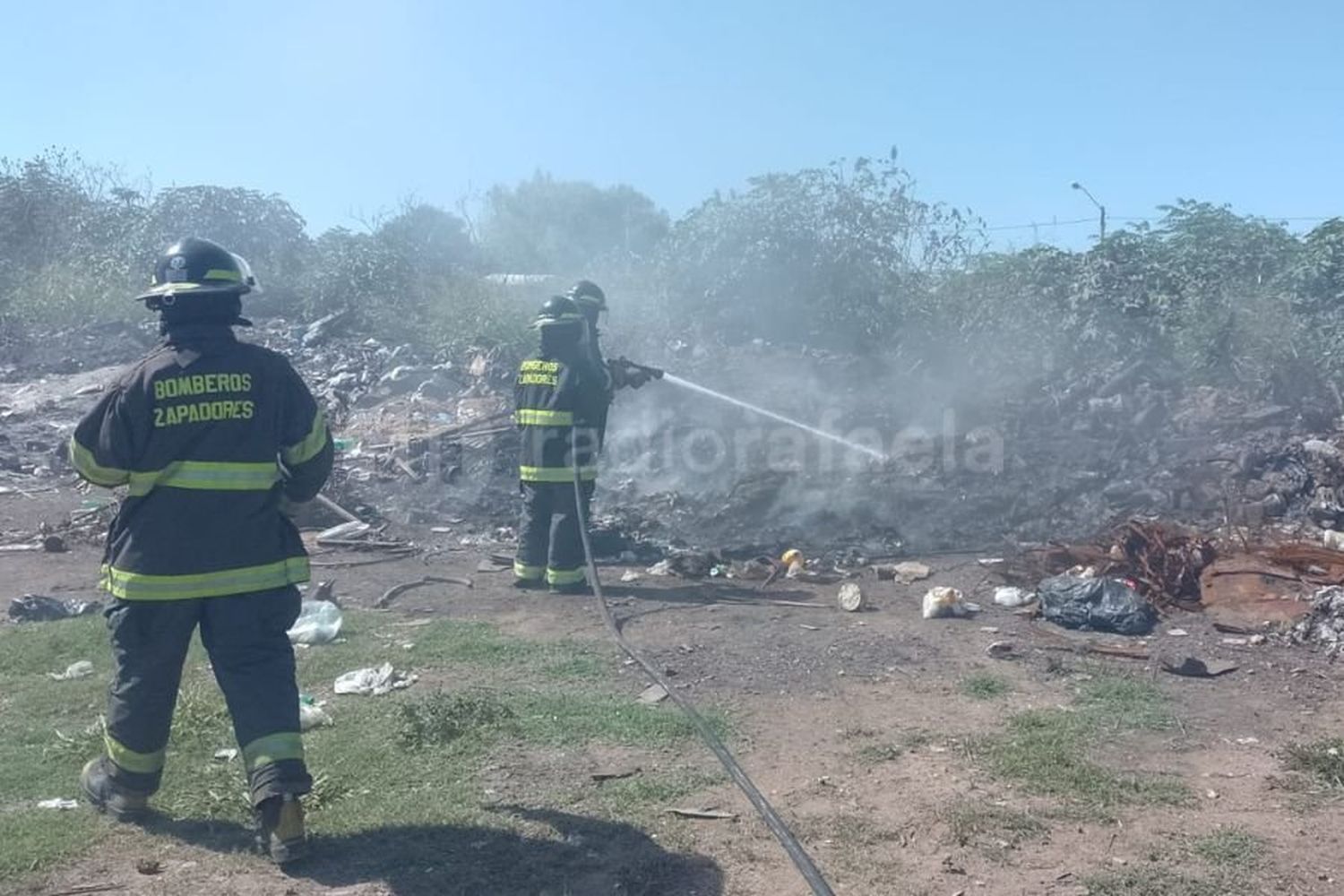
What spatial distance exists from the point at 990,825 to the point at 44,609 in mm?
6236

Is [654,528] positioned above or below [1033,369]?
below

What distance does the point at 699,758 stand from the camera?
5035mm

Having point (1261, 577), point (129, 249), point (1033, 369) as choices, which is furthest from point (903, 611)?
point (129, 249)

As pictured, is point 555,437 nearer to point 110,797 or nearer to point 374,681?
Answer: point 374,681

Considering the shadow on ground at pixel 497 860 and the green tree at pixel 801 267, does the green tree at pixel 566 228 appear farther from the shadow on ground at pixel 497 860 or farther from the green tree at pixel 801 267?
the shadow on ground at pixel 497 860

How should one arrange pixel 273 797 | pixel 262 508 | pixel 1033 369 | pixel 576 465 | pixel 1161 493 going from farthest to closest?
pixel 1033 369 → pixel 1161 493 → pixel 576 465 → pixel 262 508 → pixel 273 797

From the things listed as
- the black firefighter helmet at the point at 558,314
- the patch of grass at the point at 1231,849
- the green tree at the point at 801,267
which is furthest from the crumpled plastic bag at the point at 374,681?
the green tree at the point at 801,267

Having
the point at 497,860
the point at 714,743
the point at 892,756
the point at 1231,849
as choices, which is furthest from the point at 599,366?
the point at 1231,849

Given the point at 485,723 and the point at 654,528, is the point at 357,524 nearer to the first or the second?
the point at 654,528

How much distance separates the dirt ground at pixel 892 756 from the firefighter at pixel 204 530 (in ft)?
1.28

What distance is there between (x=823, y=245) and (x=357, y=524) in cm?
798

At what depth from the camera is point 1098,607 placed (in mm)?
7203

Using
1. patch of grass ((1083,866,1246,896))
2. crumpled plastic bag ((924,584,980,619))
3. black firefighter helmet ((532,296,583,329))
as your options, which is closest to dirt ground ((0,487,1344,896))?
patch of grass ((1083,866,1246,896))

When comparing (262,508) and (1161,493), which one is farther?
(1161,493)
